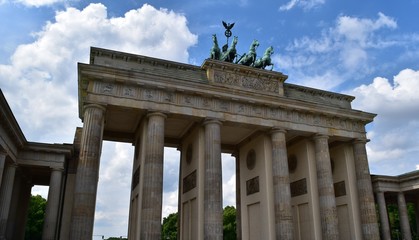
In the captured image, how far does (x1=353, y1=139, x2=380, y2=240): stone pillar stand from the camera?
1041 inches

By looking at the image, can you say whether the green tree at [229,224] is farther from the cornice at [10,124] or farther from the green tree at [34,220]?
the cornice at [10,124]

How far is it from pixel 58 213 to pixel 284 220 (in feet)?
50.6

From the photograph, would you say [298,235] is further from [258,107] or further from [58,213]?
[58,213]

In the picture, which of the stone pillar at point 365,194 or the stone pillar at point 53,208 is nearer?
the stone pillar at point 53,208

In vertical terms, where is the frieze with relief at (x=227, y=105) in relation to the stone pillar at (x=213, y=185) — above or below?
above

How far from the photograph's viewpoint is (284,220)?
2391cm

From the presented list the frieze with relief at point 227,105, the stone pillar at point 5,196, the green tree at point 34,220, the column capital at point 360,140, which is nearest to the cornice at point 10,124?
the stone pillar at point 5,196

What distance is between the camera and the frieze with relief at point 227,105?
22438 mm

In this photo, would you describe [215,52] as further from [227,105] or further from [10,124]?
[10,124]

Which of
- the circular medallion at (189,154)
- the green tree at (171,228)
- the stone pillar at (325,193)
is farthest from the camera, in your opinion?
the green tree at (171,228)

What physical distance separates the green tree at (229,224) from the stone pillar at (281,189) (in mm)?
41273

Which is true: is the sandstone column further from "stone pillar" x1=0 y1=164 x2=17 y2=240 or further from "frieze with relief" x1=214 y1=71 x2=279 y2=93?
"stone pillar" x1=0 y1=164 x2=17 y2=240

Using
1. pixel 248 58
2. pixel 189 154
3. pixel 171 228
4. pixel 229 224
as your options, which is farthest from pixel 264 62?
pixel 171 228

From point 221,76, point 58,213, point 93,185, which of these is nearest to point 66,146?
point 58,213
